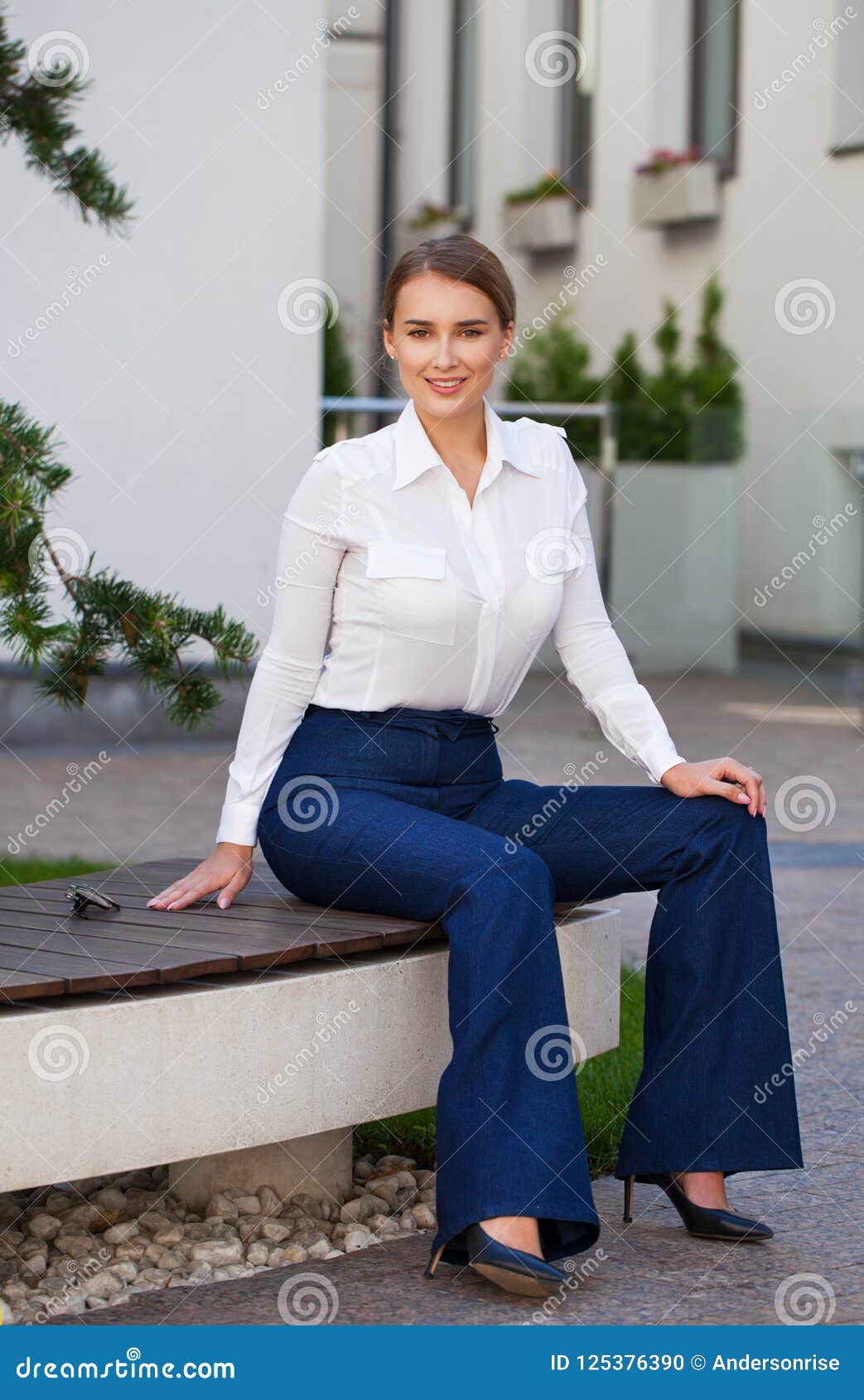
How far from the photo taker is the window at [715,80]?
1455 cm

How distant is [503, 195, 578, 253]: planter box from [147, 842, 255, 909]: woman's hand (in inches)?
542

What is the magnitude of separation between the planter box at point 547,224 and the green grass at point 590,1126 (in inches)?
515

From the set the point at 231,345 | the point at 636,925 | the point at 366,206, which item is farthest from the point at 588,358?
the point at 636,925
